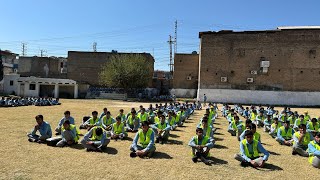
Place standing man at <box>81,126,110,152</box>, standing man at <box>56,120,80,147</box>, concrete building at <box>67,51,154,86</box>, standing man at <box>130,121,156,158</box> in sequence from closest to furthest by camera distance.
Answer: standing man at <box>130,121,156,158</box> → standing man at <box>81,126,110,152</box> → standing man at <box>56,120,80,147</box> → concrete building at <box>67,51,154,86</box>

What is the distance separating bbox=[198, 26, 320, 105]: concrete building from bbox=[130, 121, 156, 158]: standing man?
3790 centimetres

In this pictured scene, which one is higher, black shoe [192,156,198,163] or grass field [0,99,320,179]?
black shoe [192,156,198,163]

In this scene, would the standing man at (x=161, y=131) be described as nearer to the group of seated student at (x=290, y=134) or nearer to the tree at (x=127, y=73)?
the group of seated student at (x=290, y=134)

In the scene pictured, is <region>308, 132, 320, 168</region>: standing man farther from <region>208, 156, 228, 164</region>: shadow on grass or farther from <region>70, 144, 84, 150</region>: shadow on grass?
<region>70, 144, 84, 150</region>: shadow on grass

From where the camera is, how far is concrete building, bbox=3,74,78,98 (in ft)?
161

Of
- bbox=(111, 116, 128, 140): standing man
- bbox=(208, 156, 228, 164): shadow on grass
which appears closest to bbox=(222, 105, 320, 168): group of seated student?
bbox=(208, 156, 228, 164): shadow on grass

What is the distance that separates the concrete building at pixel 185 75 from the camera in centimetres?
5523

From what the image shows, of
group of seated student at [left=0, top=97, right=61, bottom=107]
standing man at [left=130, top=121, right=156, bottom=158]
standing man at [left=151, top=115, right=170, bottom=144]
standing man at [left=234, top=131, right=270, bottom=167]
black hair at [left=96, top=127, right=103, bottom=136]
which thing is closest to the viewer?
standing man at [left=234, top=131, right=270, bottom=167]

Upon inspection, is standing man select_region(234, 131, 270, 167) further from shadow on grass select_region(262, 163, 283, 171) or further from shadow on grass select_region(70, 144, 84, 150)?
shadow on grass select_region(70, 144, 84, 150)

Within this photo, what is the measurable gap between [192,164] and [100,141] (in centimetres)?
312

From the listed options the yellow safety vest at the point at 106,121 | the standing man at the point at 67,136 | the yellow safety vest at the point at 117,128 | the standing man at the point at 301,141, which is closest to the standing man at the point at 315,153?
the standing man at the point at 301,141

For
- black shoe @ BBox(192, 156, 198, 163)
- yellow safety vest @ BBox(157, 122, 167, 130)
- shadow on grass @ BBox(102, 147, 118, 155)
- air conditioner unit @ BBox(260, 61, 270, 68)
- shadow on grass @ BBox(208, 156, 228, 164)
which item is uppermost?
air conditioner unit @ BBox(260, 61, 270, 68)

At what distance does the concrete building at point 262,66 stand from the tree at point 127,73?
8.82 metres

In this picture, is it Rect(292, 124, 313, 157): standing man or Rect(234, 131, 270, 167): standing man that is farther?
Rect(292, 124, 313, 157): standing man
